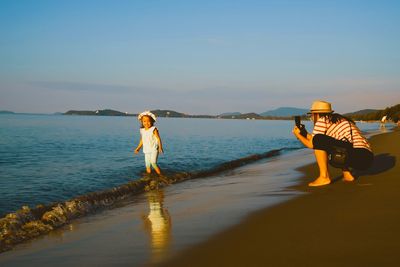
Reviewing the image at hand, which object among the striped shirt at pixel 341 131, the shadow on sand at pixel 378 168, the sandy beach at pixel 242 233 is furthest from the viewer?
the shadow on sand at pixel 378 168

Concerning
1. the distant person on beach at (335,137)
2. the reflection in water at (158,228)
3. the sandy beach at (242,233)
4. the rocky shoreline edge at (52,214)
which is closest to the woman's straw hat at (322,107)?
the distant person on beach at (335,137)

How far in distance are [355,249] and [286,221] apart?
54.4 inches

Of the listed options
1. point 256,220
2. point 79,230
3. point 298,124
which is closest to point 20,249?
point 79,230

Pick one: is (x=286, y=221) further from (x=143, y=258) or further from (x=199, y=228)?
(x=143, y=258)

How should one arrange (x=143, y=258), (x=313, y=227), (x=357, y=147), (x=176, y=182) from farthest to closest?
(x=176, y=182) < (x=357, y=147) < (x=313, y=227) < (x=143, y=258)

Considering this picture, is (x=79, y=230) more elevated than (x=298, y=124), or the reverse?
(x=298, y=124)

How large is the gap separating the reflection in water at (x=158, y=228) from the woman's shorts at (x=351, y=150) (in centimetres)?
306

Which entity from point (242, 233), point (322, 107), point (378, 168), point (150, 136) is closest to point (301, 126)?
point (322, 107)

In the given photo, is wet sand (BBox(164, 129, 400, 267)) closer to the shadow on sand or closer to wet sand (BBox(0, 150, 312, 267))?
wet sand (BBox(0, 150, 312, 267))

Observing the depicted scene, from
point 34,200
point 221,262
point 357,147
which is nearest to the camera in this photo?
point 221,262

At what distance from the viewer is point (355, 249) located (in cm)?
371

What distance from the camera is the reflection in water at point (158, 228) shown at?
4.06 metres

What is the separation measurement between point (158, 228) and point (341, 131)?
13.0ft

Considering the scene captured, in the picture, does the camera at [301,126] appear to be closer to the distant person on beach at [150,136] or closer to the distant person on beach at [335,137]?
the distant person on beach at [335,137]
